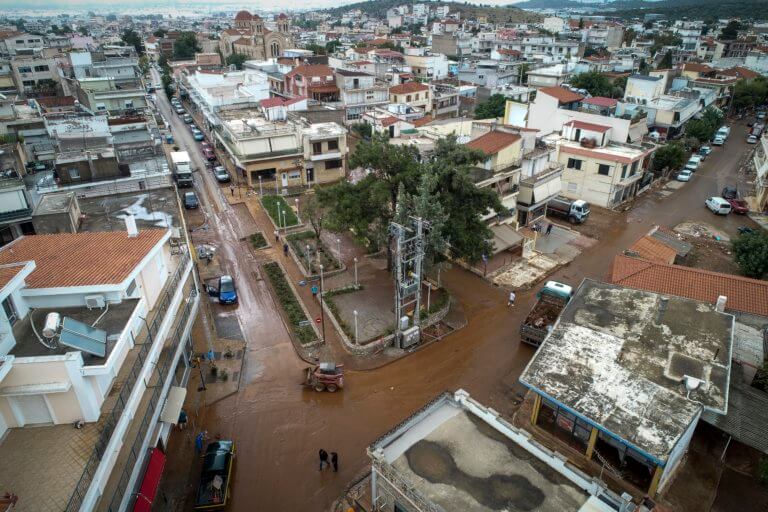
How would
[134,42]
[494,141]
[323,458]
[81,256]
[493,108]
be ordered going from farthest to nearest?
1. [134,42]
2. [493,108]
3. [494,141]
4. [323,458]
5. [81,256]

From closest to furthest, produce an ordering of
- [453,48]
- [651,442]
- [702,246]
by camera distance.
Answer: [651,442] < [702,246] < [453,48]

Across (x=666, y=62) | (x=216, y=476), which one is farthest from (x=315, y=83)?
(x=666, y=62)

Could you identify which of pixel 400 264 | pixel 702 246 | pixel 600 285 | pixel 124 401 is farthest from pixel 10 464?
pixel 702 246

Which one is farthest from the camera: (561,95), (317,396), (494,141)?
(561,95)

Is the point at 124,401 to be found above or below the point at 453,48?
below

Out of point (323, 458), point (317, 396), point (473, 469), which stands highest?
point (473, 469)

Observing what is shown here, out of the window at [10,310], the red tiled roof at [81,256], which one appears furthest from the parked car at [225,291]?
the window at [10,310]

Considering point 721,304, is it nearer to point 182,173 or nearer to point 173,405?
point 173,405

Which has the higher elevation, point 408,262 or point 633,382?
point 408,262

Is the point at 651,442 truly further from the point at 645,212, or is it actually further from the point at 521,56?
the point at 521,56
